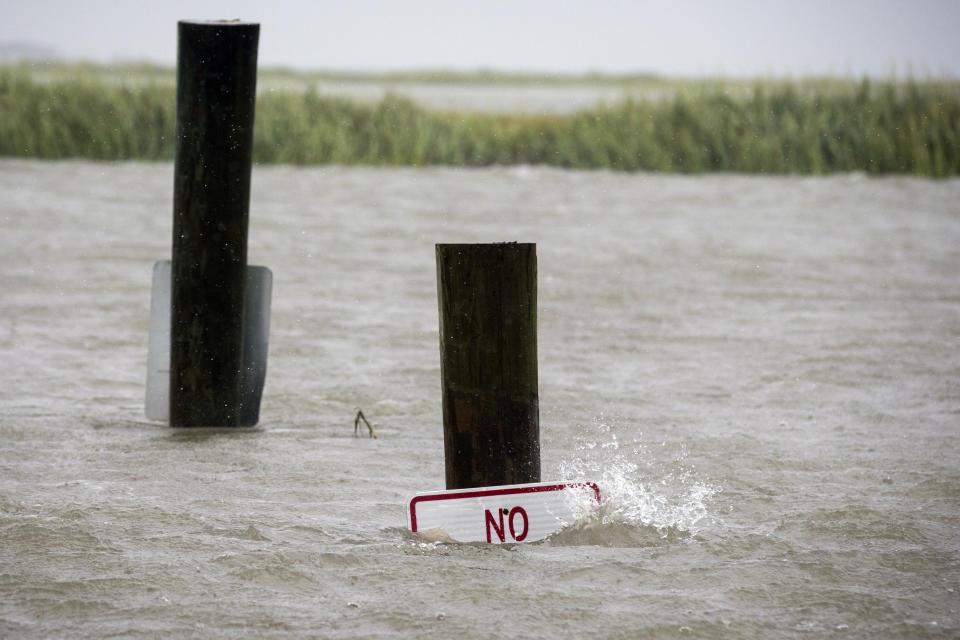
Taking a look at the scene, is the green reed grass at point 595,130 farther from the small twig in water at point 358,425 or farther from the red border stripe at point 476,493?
the red border stripe at point 476,493

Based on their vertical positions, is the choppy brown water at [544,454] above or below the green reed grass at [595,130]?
below

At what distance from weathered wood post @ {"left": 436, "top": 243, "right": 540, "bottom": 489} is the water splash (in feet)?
1.00

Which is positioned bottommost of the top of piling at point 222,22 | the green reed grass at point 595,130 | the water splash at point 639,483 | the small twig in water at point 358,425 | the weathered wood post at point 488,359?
the water splash at point 639,483

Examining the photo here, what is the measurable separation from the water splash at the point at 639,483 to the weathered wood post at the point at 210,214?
167 cm

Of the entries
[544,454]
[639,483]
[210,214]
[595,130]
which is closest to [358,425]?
[544,454]

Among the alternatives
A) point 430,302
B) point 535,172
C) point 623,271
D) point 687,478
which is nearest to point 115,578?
point 687,478

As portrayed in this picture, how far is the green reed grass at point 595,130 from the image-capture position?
19.5 metres

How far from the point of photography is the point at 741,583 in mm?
3928

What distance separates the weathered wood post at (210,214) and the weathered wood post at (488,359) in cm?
175

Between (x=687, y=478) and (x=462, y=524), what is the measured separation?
4.35ft

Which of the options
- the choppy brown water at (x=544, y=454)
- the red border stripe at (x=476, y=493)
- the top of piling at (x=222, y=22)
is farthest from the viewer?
the top of piling at (x=222, y=22)

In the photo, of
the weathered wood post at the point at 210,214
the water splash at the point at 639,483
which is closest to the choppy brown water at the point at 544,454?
the water splash at the point at 639,483

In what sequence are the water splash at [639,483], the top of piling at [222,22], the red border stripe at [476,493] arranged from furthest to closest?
1. the top of piling at [222,22]
2. the water splash at [639,483]
3. the red border stripe at [476,493]

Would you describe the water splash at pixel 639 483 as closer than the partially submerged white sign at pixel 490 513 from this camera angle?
No
